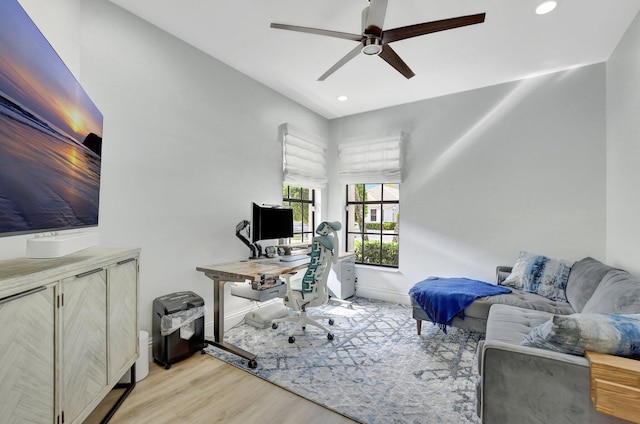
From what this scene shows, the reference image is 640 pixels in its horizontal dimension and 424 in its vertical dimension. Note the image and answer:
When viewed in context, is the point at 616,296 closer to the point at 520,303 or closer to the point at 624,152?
the point at 520,303

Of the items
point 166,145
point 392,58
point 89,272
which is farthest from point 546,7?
point 89,272

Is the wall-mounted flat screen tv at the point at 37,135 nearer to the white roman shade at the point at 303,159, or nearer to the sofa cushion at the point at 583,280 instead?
the white roman shade at the point at 303,159

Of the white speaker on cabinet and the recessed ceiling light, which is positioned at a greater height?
the recessed ceiling light

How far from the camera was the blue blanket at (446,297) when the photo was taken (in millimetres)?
2742

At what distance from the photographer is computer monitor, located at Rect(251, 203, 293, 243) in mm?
3254

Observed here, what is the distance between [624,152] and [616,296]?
1.56 meters

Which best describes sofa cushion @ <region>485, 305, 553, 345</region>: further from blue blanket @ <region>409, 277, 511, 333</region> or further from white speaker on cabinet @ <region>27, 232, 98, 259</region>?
white speaker on cabinet @ <region>27, 232, 98, 259</region>

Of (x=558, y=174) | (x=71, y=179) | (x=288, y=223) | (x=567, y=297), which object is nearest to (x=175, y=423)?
(x=71, y=179)

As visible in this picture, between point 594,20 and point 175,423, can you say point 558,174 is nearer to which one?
point 594,20

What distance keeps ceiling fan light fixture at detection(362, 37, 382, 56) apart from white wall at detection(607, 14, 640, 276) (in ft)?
6.75

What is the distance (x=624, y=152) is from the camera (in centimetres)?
259

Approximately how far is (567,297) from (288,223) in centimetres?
288

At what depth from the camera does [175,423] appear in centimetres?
174

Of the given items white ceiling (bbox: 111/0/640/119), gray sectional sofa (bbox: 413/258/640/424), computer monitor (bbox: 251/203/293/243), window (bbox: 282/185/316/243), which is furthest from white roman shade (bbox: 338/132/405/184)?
gray sectional sofa (bbox: 413/258/640/424)
